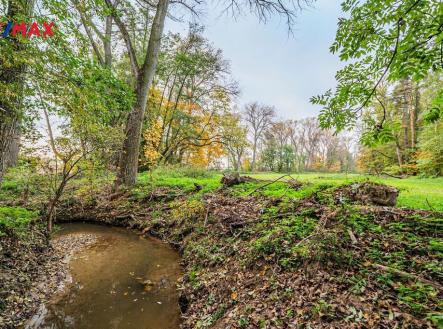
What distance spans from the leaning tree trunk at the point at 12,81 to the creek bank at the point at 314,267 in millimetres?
4113

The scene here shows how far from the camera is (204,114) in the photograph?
19578 mm

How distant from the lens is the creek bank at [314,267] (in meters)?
2.22

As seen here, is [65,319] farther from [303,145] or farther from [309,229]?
[303,145]

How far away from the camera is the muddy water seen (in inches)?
123

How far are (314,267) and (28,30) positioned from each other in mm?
5308

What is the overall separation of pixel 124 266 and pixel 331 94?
506cm

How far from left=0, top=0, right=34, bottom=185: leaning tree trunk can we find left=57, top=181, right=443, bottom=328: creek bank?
411 centimetres

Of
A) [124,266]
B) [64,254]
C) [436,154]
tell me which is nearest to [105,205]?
[64,254]

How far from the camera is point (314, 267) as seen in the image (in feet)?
9.45

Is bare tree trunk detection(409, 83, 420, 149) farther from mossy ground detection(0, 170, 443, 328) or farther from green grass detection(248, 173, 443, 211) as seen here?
mossy ground detection(0, 170, 443, 328)

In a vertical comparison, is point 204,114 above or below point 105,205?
above

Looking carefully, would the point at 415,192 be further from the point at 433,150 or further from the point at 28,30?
the point at 433,150

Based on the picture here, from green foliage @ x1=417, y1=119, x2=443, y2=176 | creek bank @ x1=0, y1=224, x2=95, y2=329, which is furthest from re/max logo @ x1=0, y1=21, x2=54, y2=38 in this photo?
green foliage @ x1=417, y1=119, x2=443, y2=176

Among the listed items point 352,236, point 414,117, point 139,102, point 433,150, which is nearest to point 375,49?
point 352,236
